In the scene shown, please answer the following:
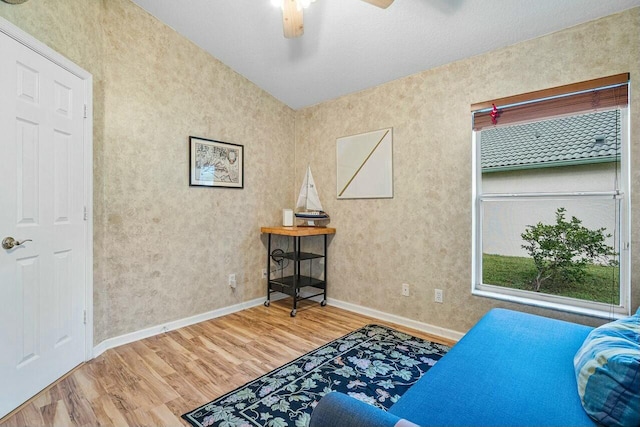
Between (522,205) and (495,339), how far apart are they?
1.31m

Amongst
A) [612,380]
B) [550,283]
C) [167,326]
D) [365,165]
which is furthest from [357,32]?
[167,326]

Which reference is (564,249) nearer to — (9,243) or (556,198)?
(556,198)

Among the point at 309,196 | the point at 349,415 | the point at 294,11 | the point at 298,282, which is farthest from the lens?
the point at 309,196

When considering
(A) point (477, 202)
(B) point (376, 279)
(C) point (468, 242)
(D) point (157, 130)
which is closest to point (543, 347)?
(C) point (468, 242)

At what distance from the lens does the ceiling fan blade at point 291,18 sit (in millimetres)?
1831

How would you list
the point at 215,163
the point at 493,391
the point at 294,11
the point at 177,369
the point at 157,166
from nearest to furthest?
the point at 493,391
the point at 294,11
the point at 177,369
the point at 157,166
the point at 215,163

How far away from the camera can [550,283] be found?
2.39 meters

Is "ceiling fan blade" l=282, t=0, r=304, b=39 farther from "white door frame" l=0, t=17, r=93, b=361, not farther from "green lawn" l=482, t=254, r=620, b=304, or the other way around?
"green lawn" l=482, t=254, r=620, b=304

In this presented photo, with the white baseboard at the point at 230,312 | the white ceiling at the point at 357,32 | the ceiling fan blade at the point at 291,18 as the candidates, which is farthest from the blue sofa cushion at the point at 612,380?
the ceiling fan blade at the point at 291,18

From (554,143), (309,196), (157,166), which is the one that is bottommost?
(309,196)

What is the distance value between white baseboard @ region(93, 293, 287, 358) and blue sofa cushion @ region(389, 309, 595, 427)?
2388 mm

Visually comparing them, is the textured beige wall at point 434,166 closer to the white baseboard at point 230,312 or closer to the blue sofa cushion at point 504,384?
the white baseboard at point 230,312

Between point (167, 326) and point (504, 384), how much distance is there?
107 inches

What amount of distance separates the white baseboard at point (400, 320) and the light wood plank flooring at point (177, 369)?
73mm
